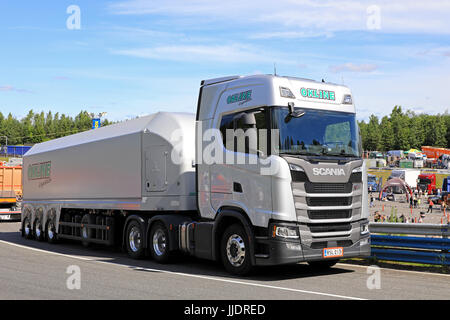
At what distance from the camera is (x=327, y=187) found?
30.9ft

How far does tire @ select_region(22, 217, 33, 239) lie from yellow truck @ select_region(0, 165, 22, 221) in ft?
28.6

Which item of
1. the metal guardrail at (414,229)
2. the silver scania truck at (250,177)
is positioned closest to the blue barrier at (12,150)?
the silver scania truck at (250,177)

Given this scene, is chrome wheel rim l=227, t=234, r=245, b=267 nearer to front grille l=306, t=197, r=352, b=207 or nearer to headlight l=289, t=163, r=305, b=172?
front grille l=306, t=197, r=352, b=207

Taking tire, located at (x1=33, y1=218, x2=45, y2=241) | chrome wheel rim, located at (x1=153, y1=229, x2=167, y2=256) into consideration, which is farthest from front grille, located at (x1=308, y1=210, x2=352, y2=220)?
tire, located at (x1=33, y1=218, x2=45, y2=241)

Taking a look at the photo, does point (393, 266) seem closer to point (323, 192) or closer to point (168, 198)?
point (323, 192)

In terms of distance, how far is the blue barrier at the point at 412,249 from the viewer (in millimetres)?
9961

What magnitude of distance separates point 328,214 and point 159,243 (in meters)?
4.44

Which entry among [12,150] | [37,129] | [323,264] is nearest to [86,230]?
[323,264]

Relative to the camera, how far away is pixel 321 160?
9.39 m

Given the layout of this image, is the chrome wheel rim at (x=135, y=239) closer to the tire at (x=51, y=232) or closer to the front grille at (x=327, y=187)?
the front grille at (x=327, y=187)

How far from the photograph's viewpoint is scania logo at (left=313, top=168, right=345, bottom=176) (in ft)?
30.4

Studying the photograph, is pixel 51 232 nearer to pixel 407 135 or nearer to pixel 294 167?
pixel 294 167

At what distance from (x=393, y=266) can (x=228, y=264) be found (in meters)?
3.56

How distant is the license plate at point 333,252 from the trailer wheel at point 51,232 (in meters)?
11.3
